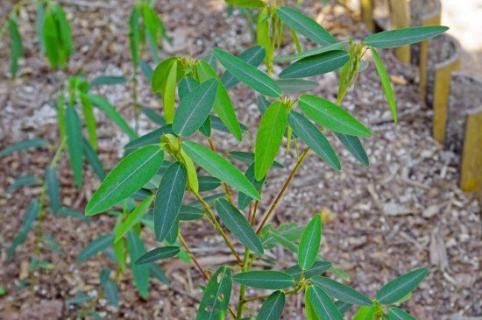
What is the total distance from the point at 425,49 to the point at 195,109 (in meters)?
1.87

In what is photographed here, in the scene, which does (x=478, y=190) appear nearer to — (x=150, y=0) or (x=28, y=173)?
(x=150, y=0)

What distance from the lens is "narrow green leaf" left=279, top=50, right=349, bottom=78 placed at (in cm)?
117

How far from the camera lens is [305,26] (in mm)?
1262

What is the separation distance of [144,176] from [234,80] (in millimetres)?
446

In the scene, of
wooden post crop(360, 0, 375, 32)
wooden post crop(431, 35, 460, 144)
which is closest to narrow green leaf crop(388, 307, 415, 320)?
wooden post crop(431, 35, 460, 144)

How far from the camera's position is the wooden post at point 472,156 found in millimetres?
2467

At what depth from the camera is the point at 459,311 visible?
229 centimetres

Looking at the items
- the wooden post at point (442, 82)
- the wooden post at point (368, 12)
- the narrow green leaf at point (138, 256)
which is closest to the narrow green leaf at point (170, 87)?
the narrow green leaf at point (138, 256)

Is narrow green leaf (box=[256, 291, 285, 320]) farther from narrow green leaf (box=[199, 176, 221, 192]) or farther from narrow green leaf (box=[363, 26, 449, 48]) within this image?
narrow green leaf (box=[363, 26, 449, 48])

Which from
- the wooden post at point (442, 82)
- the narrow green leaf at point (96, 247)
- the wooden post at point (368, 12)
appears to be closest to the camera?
the narrow green leaf at point (96, 247)

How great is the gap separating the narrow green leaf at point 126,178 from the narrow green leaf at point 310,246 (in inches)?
13.6

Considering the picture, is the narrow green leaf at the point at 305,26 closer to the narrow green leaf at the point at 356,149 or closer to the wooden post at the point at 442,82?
the narrow green leaf at the point at 356,149

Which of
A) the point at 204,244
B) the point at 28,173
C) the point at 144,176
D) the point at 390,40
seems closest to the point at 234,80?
the point at 390,40

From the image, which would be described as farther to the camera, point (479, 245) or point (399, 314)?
point (479, 245)
